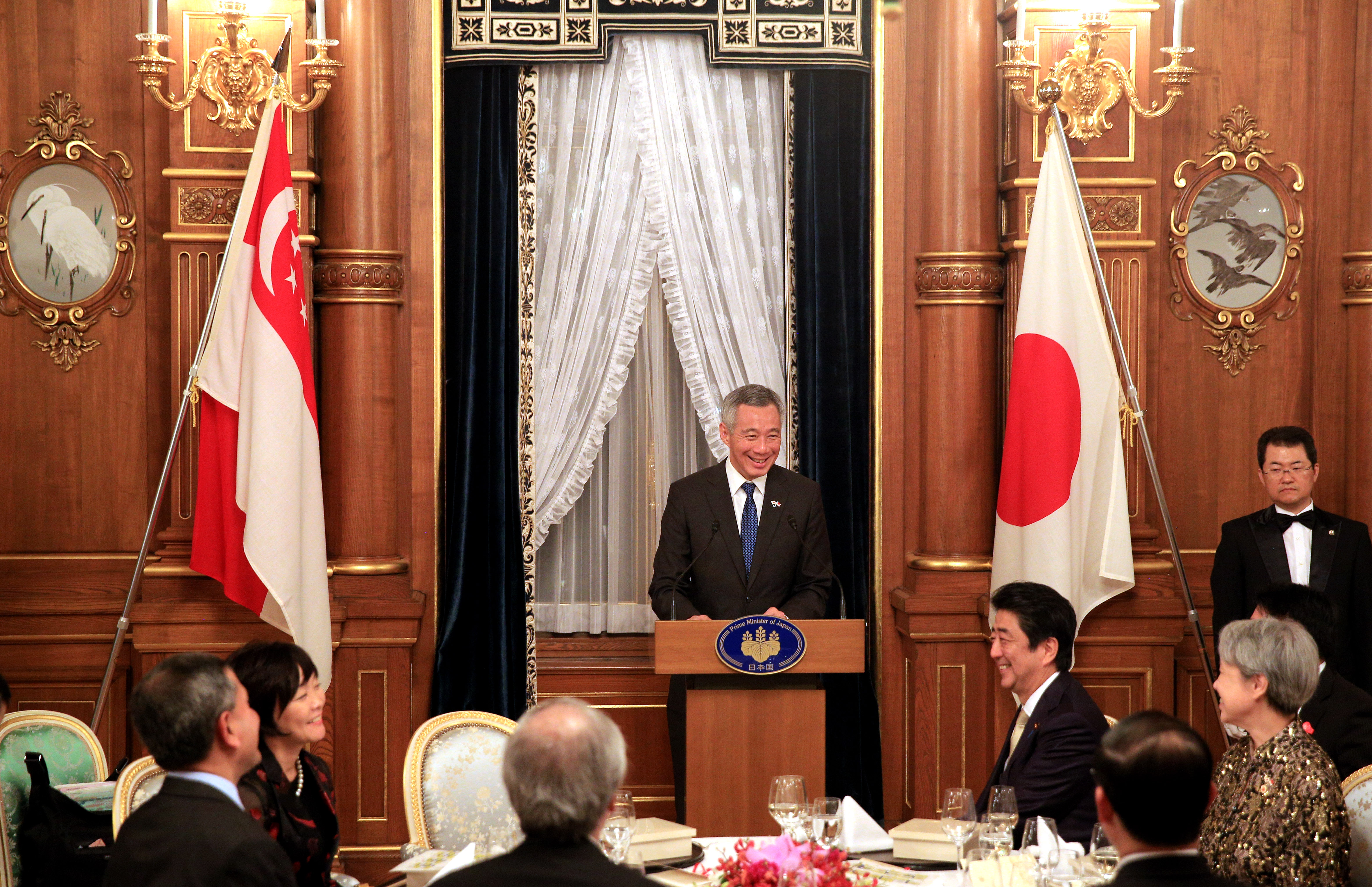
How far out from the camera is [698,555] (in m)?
4.86

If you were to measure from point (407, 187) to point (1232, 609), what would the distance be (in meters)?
3.76

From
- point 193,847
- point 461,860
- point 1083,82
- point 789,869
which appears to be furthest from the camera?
point 1083,82

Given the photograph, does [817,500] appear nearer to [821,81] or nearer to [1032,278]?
[1032,278]

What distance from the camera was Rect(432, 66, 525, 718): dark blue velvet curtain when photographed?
229 inches

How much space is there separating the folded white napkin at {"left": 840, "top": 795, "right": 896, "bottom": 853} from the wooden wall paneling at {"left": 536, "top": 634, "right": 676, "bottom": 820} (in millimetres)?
2736

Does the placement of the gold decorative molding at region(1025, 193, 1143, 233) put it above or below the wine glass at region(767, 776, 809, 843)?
above

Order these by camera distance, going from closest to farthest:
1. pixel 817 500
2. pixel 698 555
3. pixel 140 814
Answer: pixel 140 814, pixel 698 555, pixel 817 500

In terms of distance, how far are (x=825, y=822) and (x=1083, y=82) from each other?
343cm

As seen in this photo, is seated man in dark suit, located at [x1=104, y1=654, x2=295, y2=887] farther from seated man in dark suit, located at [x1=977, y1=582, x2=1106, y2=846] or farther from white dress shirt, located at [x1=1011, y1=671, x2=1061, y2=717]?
white dress shirt, located at [x1=1011, y1=671, x2=1061, y2=717]

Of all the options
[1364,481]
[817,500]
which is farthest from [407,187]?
[1364,481]

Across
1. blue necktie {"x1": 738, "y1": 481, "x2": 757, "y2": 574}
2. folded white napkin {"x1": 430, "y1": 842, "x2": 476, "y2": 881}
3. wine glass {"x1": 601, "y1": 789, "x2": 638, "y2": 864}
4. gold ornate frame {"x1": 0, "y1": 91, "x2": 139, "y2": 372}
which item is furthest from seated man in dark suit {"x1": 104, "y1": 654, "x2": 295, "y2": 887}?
gold ornate frame {"x1": 0, "y1": 91, "x2": 139, "y2": 372}

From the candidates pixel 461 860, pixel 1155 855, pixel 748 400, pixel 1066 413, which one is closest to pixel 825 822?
pixel 461 860

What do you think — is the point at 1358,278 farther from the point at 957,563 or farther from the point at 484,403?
the point at 484,403

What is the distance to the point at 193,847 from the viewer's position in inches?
93.7
